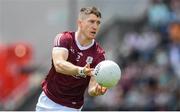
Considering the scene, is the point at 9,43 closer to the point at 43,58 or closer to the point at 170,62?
the point at 43,58

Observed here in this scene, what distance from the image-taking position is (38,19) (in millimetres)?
20359

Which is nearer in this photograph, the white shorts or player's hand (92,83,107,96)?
player's hand (92,83,107,96)

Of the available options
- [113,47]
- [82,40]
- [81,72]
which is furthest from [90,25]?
[113,47]

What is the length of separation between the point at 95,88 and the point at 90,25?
77 cm

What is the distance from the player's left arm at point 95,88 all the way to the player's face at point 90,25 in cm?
A: 54

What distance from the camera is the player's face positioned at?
10531mm

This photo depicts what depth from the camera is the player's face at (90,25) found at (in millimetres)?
10531

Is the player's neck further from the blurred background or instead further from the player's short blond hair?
the blurred background

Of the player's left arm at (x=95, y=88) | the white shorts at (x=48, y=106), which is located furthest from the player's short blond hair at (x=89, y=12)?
the white shorts at (x=48, y=106)

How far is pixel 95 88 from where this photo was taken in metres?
10.7

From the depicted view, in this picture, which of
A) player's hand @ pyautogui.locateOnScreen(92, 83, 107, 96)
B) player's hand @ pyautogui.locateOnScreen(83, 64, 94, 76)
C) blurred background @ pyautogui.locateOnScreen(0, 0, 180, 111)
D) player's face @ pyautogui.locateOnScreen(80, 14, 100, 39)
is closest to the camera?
player's hand @ pyautogui.locateOnScreen(83, 64, 94, 76)

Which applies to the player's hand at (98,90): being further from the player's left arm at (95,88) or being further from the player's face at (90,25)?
the player's face at (90,25)

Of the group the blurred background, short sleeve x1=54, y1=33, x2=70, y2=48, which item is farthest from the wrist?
the blurred background

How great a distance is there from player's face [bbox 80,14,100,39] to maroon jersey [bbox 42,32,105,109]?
25 centimetres
